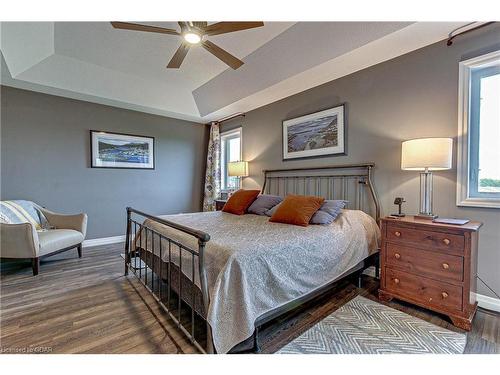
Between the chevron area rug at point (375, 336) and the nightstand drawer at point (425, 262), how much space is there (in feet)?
1.29

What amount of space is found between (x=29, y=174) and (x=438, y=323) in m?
5.36

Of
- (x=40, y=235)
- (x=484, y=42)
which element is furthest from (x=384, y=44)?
(x=40, y=235)

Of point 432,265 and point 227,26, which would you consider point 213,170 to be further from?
point 432,265

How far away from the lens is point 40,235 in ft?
9.73

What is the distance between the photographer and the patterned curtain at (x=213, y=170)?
5.14 metres

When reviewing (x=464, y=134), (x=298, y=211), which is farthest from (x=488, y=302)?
(x=298, y=211)

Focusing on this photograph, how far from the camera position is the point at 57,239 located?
3002 millimetres

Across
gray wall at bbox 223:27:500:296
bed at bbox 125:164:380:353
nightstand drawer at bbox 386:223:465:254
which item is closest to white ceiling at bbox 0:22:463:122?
gray wall at bbox 223:27:500:296

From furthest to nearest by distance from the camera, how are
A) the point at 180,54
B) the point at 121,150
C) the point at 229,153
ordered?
the point at 229,153 → the point at 121,150 → the point at 180,54

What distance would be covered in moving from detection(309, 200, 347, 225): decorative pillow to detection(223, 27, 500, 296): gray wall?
64 cm

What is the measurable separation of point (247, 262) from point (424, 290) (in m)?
1.64

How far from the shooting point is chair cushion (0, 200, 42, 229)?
299 cm

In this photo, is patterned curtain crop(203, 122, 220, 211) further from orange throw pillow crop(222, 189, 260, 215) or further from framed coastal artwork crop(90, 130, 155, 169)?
orange throw pillow crop(222, 189, 260, 215)
